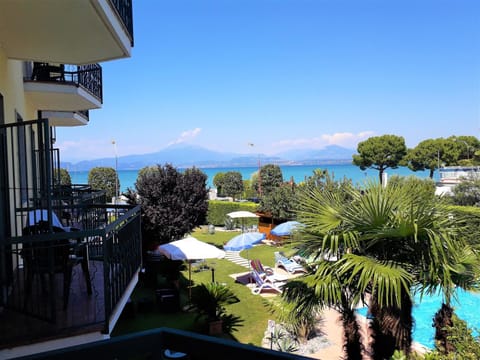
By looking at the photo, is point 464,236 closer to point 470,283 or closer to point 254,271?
point 470,283

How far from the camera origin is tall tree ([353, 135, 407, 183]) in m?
56.3

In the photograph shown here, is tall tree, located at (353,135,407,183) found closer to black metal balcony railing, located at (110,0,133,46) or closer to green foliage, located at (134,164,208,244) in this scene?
green foliage, located at (134,164,208,244)

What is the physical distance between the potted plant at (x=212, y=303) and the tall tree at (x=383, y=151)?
50.1 metres

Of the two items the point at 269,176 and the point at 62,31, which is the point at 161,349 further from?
the point at 269,176

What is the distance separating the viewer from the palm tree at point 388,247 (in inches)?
230

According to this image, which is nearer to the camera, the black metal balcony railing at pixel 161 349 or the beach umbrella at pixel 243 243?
the black metal balcony railing at pixel 161 349

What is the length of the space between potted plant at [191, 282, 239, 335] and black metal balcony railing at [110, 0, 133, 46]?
7892mm

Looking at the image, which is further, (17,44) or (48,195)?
(17,44)

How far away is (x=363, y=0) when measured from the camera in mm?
24234

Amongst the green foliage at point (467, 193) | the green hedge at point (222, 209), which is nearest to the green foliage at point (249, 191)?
the green hedge at point (222, 209)

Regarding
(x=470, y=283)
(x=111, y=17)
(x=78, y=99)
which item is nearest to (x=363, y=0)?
(x=78, y=99)

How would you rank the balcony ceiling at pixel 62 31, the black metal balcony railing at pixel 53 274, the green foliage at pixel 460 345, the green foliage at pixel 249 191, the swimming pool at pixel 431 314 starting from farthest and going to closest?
the green foliage at pixel 249 191, the swimming pool at pixel 431 314, the green foliage at pixel 460 345, the balcony ceiling at pixel 62 31, the black metal balcony railing at pixel 53 274

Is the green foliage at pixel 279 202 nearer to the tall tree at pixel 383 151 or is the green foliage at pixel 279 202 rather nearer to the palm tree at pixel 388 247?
the palm tree at pixel 388 247

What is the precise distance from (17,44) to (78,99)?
4.53 meters
